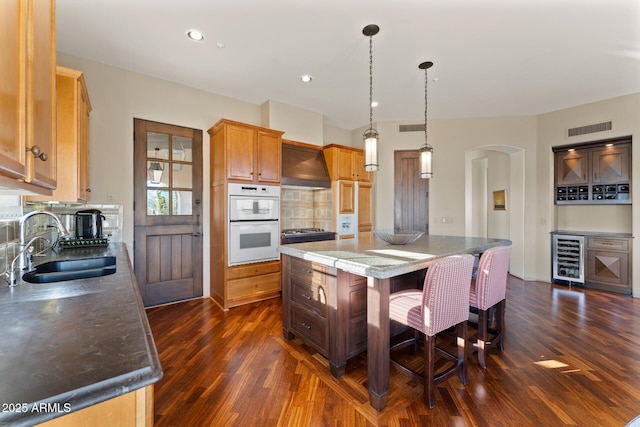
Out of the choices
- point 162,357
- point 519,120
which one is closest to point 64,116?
point 162,357

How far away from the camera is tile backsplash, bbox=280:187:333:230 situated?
445 centimetres

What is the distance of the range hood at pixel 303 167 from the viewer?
4023 millimetres

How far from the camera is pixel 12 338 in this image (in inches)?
28.8

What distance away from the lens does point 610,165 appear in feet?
13.7

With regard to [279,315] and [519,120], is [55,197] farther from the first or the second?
[519,120]

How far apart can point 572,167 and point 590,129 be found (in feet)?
2.04

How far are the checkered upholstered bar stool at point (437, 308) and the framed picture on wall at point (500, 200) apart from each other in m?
4.94

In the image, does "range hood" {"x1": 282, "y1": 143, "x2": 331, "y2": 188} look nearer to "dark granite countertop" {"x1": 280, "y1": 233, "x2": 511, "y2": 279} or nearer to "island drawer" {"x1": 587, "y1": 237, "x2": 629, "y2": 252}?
"dark granite countertop" {"x1": 280, "y1": 233, "x2": 511, "y2": 279}

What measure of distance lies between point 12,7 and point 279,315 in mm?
3030

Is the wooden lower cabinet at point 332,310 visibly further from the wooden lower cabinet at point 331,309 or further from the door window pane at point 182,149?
the door window pane at point 182,149

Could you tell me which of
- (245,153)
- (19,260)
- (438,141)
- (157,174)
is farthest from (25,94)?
(438,141)

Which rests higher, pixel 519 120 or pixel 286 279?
pixel 519 120

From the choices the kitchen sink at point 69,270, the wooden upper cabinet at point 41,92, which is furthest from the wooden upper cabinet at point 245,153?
the wooden upper cabinet at point 41,92

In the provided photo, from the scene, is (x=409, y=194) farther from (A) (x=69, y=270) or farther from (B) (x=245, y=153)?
(A) (x=69, y=270)
